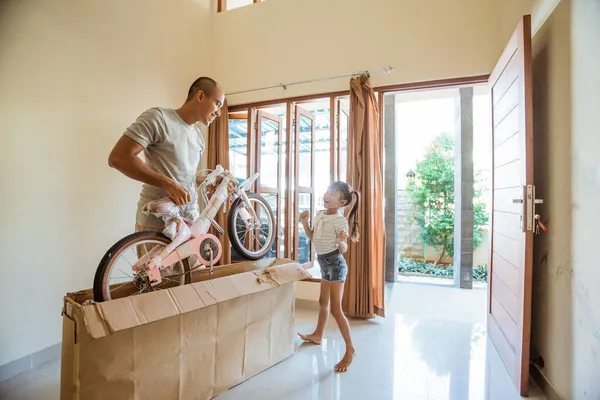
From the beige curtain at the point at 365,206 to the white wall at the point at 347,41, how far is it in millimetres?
321

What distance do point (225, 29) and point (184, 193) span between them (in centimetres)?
291

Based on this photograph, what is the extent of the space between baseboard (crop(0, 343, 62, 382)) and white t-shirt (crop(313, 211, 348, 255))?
192 cm

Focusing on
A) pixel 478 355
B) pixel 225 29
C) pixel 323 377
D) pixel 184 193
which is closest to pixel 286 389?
pixel 323 377

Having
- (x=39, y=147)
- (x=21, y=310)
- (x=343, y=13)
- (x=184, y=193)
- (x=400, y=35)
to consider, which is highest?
(x=343, y=13)

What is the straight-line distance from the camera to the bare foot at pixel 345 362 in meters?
1.94

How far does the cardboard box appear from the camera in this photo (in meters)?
1.20

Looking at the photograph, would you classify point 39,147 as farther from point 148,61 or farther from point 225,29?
point 225,29

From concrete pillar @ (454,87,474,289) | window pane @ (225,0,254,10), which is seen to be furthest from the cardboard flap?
concrete pillar @ (454,87,474,289)

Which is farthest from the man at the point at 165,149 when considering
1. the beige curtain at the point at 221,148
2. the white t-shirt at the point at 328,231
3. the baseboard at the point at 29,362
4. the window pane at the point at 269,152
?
the window pane at the point at 269,152

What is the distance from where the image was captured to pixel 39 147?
200 centimetres

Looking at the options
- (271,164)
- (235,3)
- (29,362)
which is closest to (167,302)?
(29,362)

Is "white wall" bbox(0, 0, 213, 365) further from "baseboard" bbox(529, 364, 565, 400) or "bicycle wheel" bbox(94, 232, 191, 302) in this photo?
"baseboard" bbox(529, 364, 565, 400)

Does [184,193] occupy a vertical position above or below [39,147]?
below

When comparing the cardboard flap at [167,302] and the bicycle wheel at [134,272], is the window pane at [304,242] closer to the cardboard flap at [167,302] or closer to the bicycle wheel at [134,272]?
the cardboard flap at [167,302]
